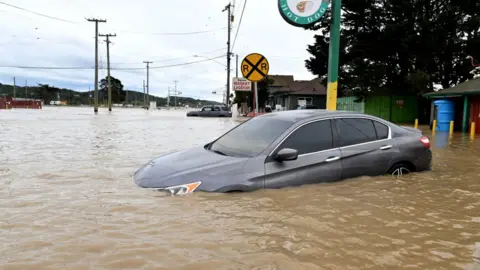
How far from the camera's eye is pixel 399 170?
608 centimetres

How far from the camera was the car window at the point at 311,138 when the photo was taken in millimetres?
5201

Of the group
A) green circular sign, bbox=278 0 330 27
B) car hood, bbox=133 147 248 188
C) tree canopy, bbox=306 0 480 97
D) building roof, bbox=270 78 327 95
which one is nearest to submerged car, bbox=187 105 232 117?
tree canopy, bbox=306 0 480 97

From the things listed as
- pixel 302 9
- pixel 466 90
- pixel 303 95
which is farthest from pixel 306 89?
pixel 302 9

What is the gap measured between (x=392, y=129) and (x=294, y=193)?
236cm

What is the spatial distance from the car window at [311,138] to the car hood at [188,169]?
2.54 feet

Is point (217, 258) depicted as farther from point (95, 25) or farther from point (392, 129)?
point (95, 25)

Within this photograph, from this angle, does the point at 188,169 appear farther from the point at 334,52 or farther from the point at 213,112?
the point at 213,112

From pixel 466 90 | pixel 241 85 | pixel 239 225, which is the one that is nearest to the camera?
pixel 239 225

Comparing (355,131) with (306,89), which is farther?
(306,89)

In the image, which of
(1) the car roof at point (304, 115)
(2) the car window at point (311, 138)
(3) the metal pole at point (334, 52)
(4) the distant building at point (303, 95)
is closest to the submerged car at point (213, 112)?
(4) the distant building at point (303, 95)

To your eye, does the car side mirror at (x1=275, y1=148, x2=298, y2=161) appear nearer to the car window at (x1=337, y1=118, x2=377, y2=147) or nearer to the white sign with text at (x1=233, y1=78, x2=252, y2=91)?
the car window at (x1=337, y1=118, x2=377, y2=147)

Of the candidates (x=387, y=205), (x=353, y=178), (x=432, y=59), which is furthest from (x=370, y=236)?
(x=432, y=59)

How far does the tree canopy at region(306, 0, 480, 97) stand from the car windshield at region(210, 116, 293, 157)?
20.9 meters

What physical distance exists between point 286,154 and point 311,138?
2.37 feet
